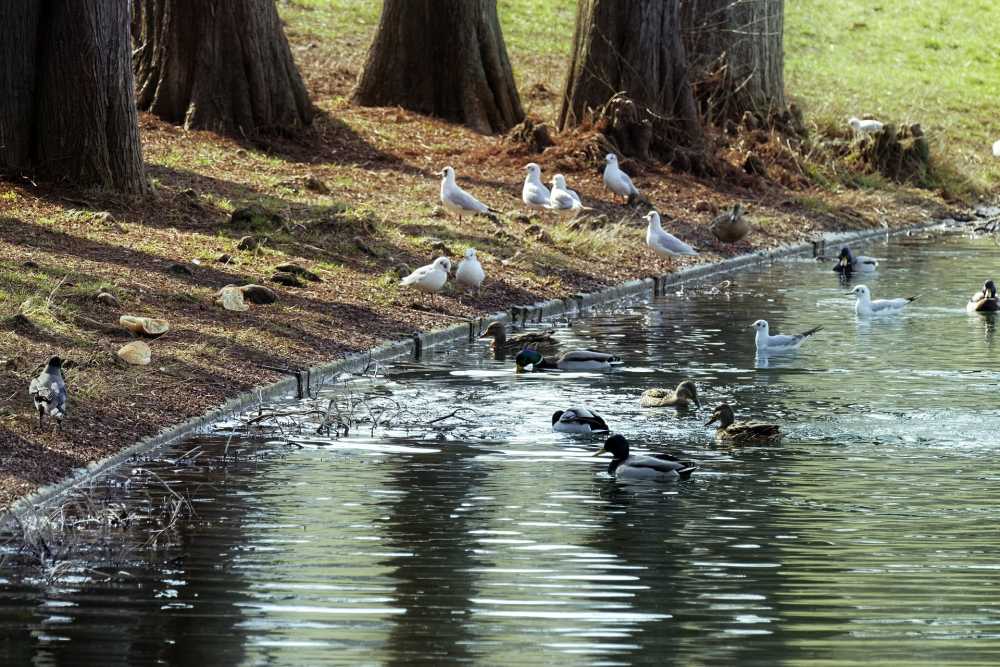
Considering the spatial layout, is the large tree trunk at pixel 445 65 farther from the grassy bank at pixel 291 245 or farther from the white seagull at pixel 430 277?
the white seagull at pixel 430 277

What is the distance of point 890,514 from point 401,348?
6.73 meters

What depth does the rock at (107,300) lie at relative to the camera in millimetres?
15188

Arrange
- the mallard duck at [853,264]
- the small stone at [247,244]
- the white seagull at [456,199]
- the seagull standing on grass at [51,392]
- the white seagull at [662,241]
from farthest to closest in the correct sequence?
the mallard duck at [853,264], the white seagull at [662,241], the white seagull at [456,199], the small stone at [247,244], the seagull standing on grass at [51,392]

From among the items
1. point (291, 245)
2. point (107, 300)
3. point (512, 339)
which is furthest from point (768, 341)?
point (107, 300)

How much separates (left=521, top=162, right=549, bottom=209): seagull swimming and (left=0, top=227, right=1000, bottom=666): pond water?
8.99 meters

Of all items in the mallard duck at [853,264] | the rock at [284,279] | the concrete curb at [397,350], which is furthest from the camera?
the mallard duck at [853,264]

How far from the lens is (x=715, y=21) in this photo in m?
32.4

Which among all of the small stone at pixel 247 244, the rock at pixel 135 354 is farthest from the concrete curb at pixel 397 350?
the small stone at pixel 247 244

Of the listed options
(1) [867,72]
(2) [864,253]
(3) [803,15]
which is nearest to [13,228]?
(2) [864,253]

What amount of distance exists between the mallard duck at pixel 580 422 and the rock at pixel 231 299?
14.4 ft

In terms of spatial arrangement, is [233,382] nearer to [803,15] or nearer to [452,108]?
[452,108]

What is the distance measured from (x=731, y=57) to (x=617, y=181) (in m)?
7.61

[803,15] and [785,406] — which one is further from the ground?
[803,15]

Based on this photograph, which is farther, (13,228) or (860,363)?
(13,228)
